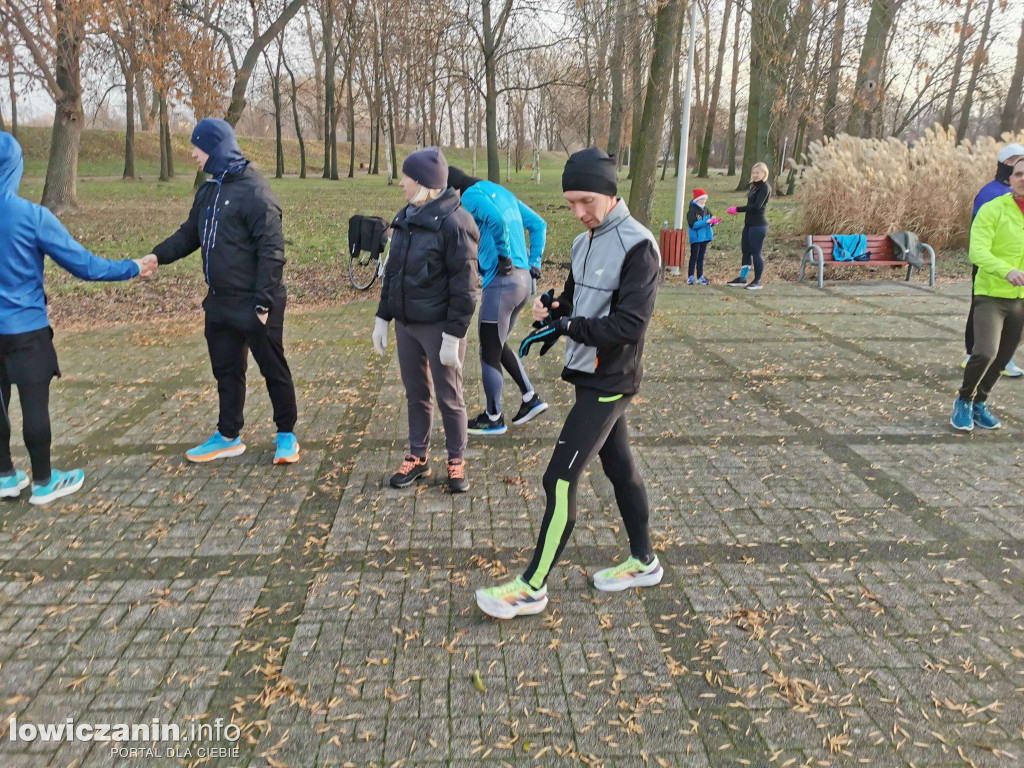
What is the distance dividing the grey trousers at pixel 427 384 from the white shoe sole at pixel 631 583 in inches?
56.3

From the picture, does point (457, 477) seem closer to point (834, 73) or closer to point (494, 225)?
point (494, 225)

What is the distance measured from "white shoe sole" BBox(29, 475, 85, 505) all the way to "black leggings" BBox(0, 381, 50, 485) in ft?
0.29

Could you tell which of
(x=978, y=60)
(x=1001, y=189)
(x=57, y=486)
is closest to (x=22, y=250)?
(x=57, y=486)

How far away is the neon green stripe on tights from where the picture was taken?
326cm

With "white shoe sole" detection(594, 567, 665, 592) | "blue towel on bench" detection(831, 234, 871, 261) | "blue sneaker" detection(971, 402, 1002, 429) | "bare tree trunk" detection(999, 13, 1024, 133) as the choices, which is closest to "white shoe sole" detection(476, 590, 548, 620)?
"white shoe sole" detection(594, 567, 665, 592)

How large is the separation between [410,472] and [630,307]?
2.19m

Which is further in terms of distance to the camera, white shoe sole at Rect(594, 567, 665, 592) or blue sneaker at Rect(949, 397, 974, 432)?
blue sneaker at Rect(949, 397, 974, 432)

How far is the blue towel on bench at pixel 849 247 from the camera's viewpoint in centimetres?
1284

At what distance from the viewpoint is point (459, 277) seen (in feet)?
14.2

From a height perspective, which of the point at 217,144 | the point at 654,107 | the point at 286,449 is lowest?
the point at 286,449

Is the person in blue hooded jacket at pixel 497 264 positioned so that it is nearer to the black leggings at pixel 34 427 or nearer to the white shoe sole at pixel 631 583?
the white shoe sole at pixel 631 583

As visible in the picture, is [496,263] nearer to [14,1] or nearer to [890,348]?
[890,348]

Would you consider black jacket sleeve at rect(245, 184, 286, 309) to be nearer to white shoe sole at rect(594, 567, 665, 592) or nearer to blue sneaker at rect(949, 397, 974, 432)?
white shoe sole at rect(594, 567, 665, 592)

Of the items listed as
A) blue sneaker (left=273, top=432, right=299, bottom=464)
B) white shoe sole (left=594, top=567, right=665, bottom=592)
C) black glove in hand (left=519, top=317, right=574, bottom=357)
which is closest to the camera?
black glove in hand (left=519, top=317, right=574, bottom=357)
